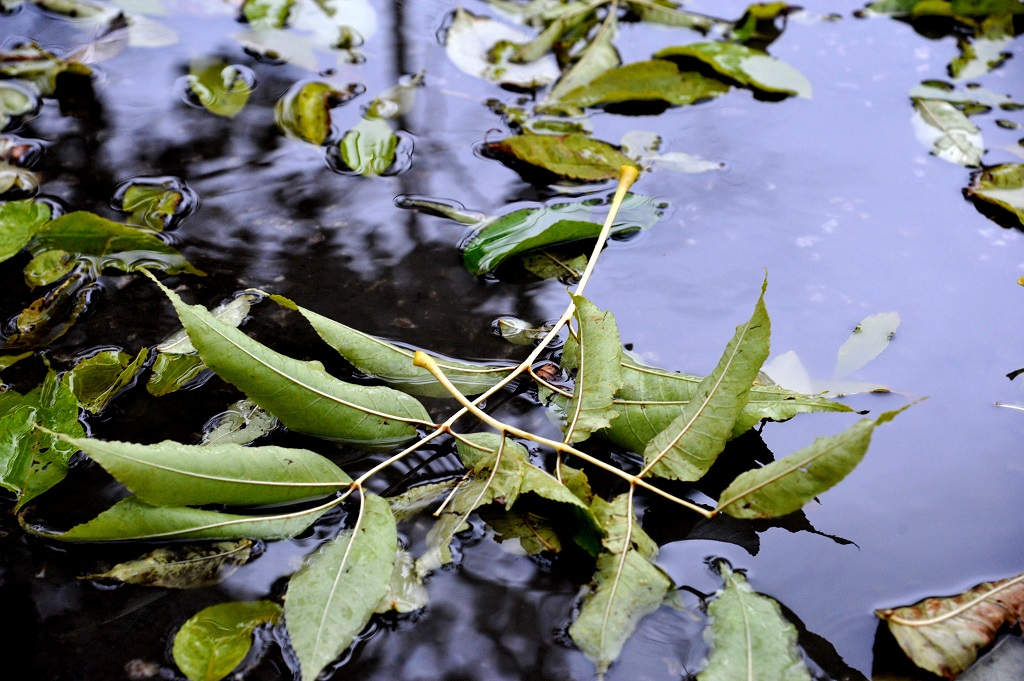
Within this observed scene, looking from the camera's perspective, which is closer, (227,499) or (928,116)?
(227,499)

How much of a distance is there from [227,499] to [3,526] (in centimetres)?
30

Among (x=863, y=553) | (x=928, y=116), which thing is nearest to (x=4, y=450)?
(x=863, y=553)

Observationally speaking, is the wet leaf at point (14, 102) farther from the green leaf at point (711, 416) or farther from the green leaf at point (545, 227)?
the green leaf at point (711, 416)

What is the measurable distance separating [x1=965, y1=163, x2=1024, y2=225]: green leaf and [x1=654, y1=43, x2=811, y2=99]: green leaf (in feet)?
1.31

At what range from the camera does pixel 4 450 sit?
1.01 meters

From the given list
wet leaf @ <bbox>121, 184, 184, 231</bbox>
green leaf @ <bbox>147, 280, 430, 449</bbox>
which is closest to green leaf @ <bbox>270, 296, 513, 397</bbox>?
green leaf @ <bbox>147, 280, 430, 449</bbox>

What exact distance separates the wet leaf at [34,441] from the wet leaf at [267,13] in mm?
1127

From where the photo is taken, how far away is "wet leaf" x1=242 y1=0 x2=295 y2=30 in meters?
1.87

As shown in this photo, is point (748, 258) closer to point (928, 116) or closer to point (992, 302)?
point (992, 302)

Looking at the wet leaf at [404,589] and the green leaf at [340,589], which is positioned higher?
the green leaf at [340,589]

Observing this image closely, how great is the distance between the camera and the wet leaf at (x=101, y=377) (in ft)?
3.59

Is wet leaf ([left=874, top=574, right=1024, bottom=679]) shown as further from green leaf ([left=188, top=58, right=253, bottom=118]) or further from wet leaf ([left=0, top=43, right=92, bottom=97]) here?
wet leaf ([left=0, top=43, right=92, bottom=97])

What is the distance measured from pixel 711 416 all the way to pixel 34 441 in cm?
87

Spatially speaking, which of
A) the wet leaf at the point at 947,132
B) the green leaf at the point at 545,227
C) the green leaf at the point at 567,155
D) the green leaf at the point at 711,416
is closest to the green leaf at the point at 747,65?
the wet leaf at the point at 947,132
